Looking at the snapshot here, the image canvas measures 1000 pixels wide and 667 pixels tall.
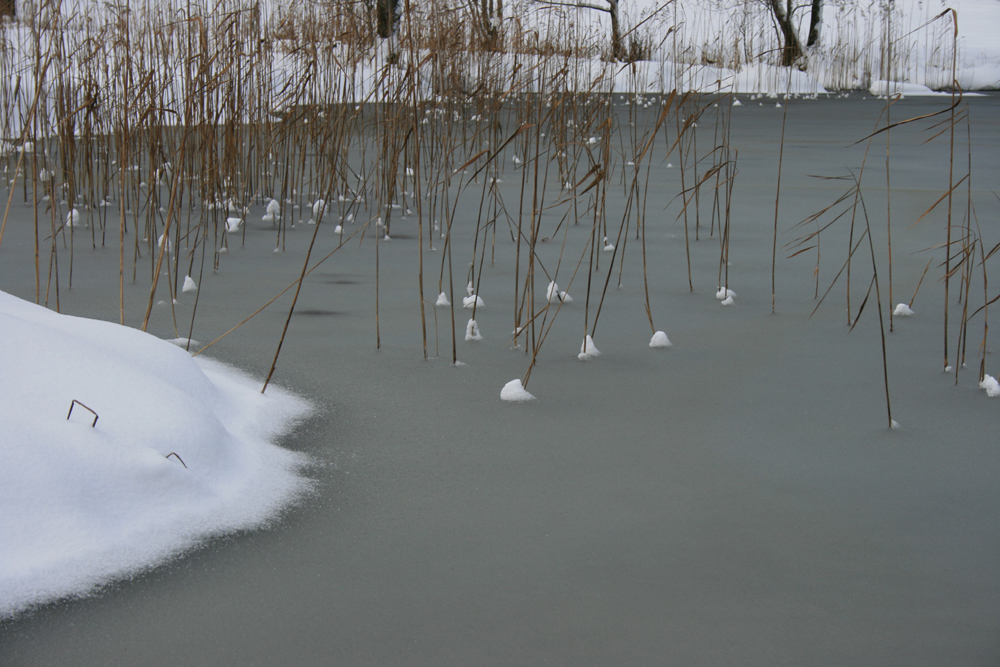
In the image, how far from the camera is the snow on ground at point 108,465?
2.62 feet

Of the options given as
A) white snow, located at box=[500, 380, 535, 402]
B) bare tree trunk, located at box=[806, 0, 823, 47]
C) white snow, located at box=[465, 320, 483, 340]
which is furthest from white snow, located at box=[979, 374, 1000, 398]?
bare tree trunk, located at box=[806, 0, 823, 47]

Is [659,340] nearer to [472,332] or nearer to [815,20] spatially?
[472,332]

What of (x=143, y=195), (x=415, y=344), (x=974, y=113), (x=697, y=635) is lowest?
(x=697, y=635)

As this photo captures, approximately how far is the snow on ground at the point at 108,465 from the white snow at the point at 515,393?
1.09ft

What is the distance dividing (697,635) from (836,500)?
13.0 inches

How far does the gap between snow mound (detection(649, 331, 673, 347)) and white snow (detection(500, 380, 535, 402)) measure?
0.33 metres

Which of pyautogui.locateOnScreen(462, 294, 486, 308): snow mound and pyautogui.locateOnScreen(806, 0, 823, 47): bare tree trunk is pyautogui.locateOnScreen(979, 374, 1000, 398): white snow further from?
pyautogui.locateOnScreen(806, 0, 823, 47): bare tree trunk

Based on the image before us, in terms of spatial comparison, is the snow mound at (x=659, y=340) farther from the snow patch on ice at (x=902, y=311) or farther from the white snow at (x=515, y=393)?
the snow patch on ice at (x=902, y=311)

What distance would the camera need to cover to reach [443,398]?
130cm

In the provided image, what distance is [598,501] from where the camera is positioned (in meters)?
1.00

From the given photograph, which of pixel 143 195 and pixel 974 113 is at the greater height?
pixel 974 113

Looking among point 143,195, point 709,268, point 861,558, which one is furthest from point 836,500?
point 143,195

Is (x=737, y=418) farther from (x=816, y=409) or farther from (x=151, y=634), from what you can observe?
(x=151, y=634)

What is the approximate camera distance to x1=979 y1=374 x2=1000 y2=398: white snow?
4.31ft
